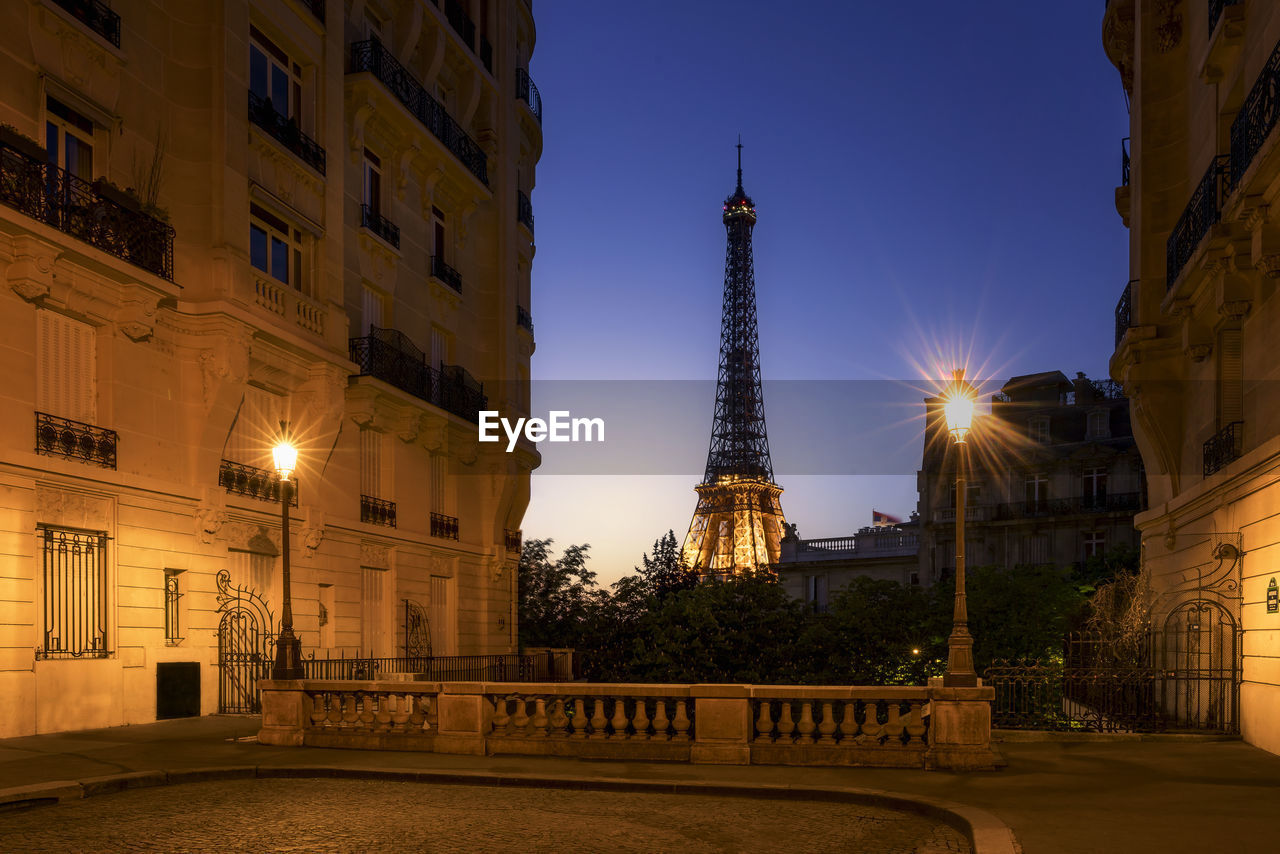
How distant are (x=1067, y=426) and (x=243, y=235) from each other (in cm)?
5325

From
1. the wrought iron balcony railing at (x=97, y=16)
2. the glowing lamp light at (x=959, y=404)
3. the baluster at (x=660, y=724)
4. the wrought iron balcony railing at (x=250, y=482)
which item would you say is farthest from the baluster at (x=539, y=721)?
the wrought iron balcony railing at (x=97, y=16)

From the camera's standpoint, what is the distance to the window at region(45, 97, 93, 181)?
1922cm

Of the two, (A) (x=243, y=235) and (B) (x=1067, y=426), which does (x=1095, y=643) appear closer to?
(A) (x=243, y=235)

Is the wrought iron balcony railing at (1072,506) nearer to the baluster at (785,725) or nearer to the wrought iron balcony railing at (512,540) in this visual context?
the wrought iron balcony railing at (512,540)

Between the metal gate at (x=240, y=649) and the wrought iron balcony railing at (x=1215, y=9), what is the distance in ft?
71.7

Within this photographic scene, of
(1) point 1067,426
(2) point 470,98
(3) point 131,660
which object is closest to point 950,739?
(3) point 131,660

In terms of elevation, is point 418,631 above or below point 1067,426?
below

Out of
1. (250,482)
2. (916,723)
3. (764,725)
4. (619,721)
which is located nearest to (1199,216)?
(916,723)

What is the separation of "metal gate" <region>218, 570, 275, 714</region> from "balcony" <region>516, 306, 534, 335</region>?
1994 cm

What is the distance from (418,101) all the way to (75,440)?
55.8 feet

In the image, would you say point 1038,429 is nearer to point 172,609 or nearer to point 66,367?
point 172,609

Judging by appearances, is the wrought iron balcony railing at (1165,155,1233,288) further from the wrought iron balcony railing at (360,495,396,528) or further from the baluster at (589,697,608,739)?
the wrought iron balcony railing at (360,495,396,528)

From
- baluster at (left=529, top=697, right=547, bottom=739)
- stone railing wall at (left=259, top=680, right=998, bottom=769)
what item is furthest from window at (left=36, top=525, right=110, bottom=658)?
baluster at (left=529, top=697, right=547, bottom=739)

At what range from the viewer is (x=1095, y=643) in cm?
2147
